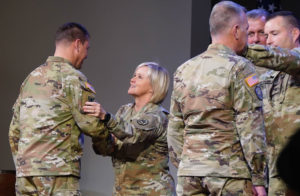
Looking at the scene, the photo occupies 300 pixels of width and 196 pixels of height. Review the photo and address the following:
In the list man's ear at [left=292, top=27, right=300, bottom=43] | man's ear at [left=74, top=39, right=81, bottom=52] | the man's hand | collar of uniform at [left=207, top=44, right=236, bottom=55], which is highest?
man's ear at [left=292, top=27, right=300, bottom=43]

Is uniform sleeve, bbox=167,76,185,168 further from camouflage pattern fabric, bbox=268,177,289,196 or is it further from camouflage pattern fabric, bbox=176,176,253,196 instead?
camouflage pattern fabric, bbox=268,177,289,196

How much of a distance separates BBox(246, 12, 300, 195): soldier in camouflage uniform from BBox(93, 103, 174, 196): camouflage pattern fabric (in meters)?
0.97

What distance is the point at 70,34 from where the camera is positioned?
11.1ft

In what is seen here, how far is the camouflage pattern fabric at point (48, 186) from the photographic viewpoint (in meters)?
2.95

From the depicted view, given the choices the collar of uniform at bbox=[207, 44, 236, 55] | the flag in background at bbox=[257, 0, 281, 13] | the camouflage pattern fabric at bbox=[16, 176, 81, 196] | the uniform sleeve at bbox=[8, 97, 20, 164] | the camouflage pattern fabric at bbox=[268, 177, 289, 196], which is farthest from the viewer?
the flag in background at bbox=[257, 0, 281, 13]

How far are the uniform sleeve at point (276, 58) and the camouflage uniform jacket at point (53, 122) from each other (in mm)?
1183

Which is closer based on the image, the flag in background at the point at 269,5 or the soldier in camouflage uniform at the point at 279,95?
the soldier in camouflage uniform at the point at 279,95

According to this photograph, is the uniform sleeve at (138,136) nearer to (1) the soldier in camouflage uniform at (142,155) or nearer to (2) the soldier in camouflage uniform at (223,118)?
(1) the soldier in camouflage uniform at (142,155)

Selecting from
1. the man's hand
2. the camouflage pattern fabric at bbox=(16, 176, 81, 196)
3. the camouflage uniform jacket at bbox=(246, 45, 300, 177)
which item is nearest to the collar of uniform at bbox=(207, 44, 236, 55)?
the camouflage uniform jacket at bbox=(246, 45, 300, 177)

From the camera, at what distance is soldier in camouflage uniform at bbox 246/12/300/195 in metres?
2.74

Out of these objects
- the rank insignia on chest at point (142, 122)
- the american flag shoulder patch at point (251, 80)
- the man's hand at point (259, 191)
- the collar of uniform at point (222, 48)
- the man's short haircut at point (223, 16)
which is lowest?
the man's hand at point (259, 191)

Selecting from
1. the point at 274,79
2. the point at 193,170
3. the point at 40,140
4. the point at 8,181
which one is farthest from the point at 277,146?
the point at 8,181

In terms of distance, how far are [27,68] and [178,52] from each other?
202 centimetres

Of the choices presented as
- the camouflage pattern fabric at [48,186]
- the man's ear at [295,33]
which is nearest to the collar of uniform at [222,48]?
the man's ear at [295,33]
